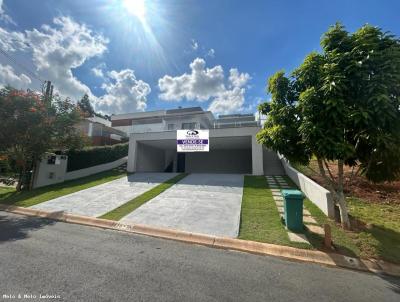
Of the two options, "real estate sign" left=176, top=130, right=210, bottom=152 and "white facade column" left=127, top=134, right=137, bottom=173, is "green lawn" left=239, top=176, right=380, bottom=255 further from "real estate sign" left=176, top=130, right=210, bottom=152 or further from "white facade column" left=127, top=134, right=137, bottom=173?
"white facade column" left=127, top=134, right=137, bottom=173

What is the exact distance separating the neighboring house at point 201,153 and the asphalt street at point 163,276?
10780 millimetres

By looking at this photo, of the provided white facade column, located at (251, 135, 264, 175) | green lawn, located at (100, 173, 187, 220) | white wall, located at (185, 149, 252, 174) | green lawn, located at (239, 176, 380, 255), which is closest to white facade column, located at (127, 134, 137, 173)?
green lawn, located at (100, 173, 187, 220)

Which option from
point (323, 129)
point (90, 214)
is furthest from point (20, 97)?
point (323, 129)

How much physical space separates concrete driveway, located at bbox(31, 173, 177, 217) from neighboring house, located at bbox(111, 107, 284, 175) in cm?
519

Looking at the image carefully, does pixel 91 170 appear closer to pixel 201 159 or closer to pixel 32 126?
pixel 32 126

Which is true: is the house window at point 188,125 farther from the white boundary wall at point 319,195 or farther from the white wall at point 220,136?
the white boundary wall at point 319,195

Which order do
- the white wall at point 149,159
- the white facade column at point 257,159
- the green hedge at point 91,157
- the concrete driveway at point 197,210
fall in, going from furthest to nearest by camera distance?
1. the white wall at point 149,159
2. the green hedge at point 91,157
3. the white facade column at point 257,159
4. the concrete driveway at point 197,210

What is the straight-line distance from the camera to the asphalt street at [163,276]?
10.1 feet

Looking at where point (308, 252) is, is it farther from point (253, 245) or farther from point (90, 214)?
point (90, 214)

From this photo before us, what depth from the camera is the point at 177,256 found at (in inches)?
173

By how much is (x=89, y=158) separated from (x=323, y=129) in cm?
1629

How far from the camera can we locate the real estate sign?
17078 millimetres

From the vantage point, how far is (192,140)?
60.9 ft

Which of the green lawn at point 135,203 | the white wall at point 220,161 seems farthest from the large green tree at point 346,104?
the white wall at point 220,161
